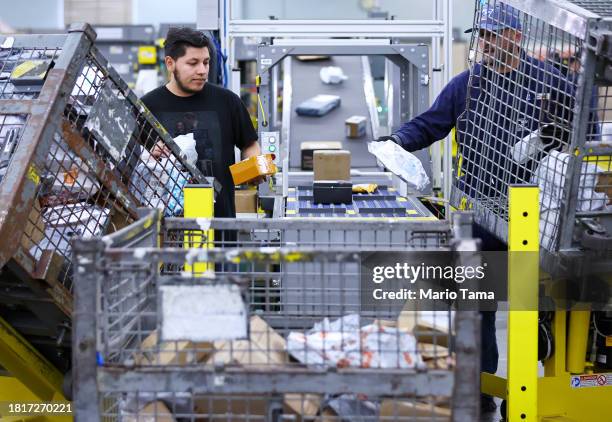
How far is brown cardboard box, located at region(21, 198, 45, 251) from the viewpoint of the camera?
3368 millimetres

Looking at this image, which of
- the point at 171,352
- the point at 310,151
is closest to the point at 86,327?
the point at 171,352

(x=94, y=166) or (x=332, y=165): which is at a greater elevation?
(x=94, y=166)

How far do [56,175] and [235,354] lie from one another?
1.16m

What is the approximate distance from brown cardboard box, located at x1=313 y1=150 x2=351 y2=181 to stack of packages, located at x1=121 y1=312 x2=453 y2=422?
3.80 meters

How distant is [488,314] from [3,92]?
2599 millimetres

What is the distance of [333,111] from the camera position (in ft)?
32.6

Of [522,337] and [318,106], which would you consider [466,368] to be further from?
[318,106]

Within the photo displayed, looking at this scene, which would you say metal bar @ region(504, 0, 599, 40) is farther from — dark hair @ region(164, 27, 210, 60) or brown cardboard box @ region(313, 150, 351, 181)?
brown cardboard box @ region(313, 150, 351, 181)

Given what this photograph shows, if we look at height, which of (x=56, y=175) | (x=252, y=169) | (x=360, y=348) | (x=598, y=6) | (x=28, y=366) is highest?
(x=598, y=6)

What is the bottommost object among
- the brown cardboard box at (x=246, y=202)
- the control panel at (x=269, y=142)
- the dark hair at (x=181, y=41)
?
the brown cardboard box at (x=246, y=202)

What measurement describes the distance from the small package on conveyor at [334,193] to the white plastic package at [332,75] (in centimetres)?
Result: 448

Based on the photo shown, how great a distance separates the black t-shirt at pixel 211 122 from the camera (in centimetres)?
530

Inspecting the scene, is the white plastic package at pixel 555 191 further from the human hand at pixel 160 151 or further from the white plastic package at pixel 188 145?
the white plastic package at pixel 188 145

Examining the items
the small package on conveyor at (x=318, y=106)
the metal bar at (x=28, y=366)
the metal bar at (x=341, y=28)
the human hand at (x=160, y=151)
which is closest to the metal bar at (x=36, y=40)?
the human hand at (x=160, y=151)
